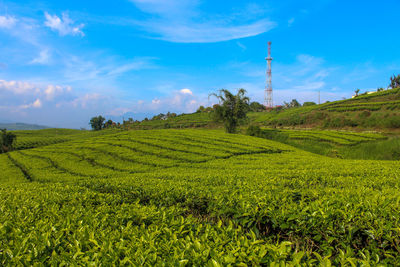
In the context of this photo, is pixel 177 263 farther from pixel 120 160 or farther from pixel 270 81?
pixel 270 81

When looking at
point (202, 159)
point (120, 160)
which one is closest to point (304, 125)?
point (202, 159)

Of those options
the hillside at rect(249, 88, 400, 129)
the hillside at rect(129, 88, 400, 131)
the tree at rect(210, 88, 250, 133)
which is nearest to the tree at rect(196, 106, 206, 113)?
the hillside at rect(129, 88, 400, 131)

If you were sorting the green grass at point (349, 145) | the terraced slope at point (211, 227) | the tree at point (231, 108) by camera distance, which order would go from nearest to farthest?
the terraced slope at point (211, 227) < the green grass at point (349, 145) < the tree at point (231, 108)

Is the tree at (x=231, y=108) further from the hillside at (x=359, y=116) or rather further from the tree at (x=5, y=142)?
the tree at (x=5, y=142)

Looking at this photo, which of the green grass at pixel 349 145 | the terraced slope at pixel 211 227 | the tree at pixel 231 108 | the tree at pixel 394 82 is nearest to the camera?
the terraced slope at pixel 211 227

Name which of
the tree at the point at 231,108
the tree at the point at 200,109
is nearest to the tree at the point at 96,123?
the tree at the point at 200,109

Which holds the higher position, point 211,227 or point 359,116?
point 359,116

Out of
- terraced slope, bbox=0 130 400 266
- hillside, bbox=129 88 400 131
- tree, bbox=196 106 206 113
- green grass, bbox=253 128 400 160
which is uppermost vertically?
tree, bbox=196 106 206 113

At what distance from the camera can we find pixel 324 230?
346cm

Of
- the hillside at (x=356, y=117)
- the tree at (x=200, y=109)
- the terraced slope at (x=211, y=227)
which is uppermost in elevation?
the tree at (x=200, y=109)

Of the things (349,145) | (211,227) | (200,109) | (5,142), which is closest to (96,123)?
(200,109)

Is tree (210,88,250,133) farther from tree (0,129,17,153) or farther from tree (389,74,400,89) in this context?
tree (389,74,400,89)

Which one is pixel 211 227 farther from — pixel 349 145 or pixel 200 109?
pixel 200 109

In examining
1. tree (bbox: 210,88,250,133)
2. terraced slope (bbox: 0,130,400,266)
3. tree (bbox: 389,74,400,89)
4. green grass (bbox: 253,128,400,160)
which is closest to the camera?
terraced slope (bbox: 0,130,400,266)
